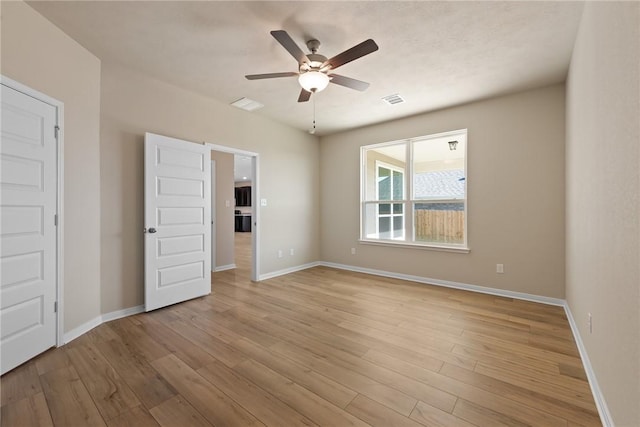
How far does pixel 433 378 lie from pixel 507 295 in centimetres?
250

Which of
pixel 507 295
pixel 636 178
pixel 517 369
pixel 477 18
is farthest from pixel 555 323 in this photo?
pixel 477 18

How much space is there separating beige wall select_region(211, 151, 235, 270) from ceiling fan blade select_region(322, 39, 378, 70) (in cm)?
364

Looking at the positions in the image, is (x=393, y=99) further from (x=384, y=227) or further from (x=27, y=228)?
(x=27, y=228)

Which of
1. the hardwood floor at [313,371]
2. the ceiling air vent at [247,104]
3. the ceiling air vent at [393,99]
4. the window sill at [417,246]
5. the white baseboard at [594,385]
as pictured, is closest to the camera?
the white baseboard at [594,385]

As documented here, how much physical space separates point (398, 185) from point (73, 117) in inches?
175

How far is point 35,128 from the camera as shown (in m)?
2.14

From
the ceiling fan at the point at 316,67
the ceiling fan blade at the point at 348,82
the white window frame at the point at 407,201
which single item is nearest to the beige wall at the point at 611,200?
the ceiling fan at the point at 316,67

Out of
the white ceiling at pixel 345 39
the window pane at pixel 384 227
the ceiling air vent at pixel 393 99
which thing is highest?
the ceiling air vent at pixel 393 99

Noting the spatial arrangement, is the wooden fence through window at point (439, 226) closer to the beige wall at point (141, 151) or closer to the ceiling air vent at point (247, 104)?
the beige wall at point (141, 151)

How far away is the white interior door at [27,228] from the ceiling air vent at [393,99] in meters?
3.66

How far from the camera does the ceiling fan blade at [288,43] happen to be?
1926 mm

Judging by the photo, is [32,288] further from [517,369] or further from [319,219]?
[319,219]

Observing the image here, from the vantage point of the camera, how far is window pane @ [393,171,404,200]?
476 cm

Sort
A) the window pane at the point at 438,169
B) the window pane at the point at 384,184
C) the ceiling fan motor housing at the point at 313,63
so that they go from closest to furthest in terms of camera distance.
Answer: the ceiling fan motor housing at the point at 313,63 < the window pane at the point at 438,169 < the window pane at the point at 384,184
